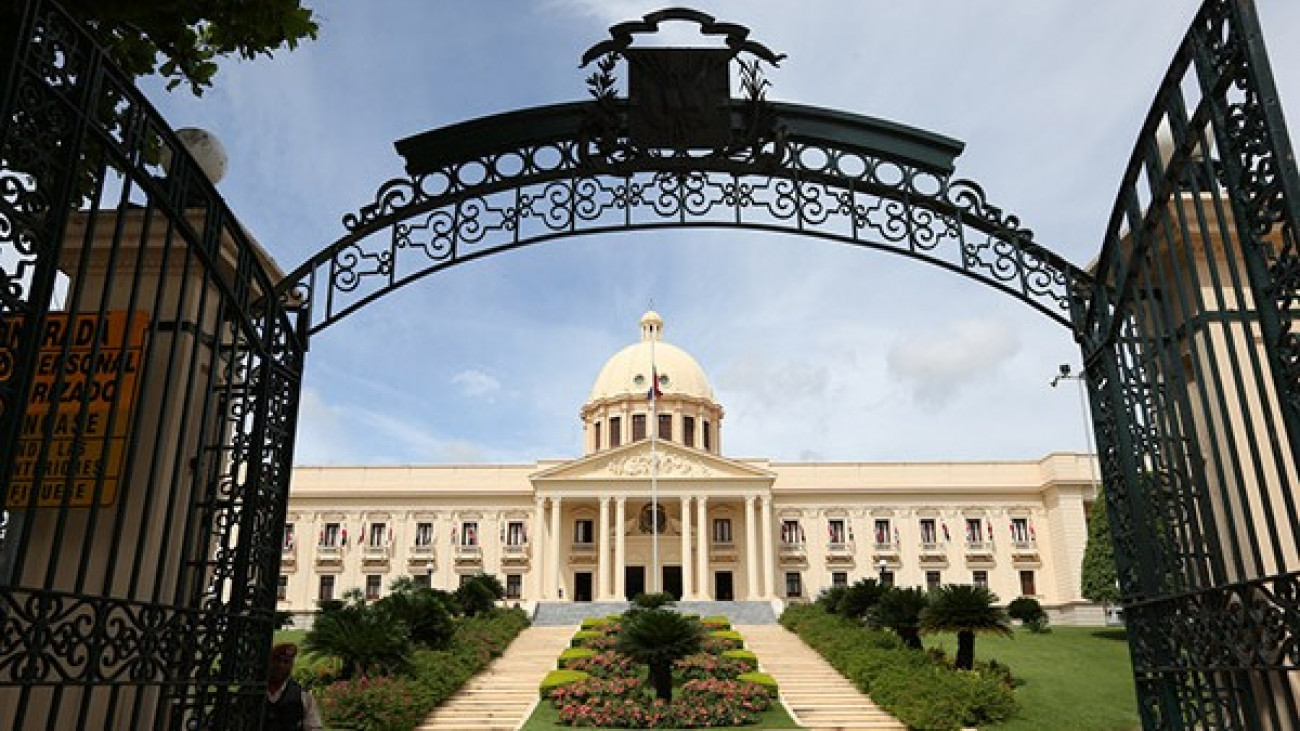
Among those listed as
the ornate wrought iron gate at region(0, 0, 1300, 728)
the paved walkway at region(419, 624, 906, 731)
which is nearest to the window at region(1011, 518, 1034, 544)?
the paved walkway at region(419, 624, 906, 731)

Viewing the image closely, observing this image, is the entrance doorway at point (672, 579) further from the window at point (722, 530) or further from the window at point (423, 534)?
the window at point (423, 534)

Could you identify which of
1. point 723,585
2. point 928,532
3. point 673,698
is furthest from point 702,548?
point 673,698

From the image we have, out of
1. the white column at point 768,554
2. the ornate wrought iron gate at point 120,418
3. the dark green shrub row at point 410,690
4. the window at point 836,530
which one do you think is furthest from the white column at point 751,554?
the ornate wrought iron gate at point 120,418

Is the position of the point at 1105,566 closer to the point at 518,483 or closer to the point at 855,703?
the point at 855,703

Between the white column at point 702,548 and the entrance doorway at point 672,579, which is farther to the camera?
the entrance doorway at point 672,579

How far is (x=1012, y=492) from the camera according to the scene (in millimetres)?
44344

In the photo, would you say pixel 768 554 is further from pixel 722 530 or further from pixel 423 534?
pixel 423 534

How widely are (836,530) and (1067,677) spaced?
85.1 ft

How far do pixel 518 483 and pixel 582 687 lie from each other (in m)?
29.2

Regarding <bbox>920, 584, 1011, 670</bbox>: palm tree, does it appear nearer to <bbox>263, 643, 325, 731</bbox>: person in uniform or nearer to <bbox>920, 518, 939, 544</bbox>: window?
<bbox>263, 643, 325, 731</bbox>: person in uniform

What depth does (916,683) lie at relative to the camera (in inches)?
638

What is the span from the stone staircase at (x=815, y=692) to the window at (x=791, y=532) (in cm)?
1799

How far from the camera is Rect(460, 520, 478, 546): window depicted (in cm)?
4472

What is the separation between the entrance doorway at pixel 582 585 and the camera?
146 feet
